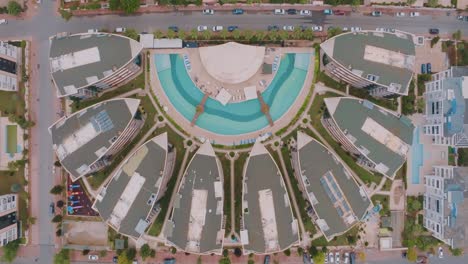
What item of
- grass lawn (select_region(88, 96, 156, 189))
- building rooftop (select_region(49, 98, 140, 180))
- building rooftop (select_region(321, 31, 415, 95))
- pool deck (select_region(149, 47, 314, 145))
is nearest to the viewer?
building rooftop (select_region(49, 98, 140, 180))

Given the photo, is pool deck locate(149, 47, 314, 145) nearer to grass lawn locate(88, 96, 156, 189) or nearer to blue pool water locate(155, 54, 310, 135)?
blue pool water locate(155, 54, 310, 135)

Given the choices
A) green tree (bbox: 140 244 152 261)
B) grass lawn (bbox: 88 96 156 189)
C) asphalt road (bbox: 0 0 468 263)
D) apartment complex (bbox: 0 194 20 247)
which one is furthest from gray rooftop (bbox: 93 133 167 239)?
apartment complex (bbox: 0 194 20 247)

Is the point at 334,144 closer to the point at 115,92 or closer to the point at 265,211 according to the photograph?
the point at 265,211

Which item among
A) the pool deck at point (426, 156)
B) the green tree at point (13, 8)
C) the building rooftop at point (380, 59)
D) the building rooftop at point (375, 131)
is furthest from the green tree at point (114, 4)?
the pool deck at point (426, 156)

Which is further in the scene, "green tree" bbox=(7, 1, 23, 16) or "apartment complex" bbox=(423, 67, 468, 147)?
"green tree" bbox=(7, 1, 23, 16)

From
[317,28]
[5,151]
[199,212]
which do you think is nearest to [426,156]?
[317,28]

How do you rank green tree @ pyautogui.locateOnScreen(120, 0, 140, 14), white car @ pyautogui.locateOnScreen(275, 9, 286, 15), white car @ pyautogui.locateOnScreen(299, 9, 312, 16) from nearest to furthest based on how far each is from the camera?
green tree @ pyautogui.locateOnScreen(120, 0, 140, 14) < white car @ pyautogui.locateOnScreen(275, 9, 286, 15) < white car @ pyautogui.locateOnScreen(299, 9, 312, 16)

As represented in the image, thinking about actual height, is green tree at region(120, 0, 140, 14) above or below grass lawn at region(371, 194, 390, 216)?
above

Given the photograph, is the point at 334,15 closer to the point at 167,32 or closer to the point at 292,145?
the point at 292,145
